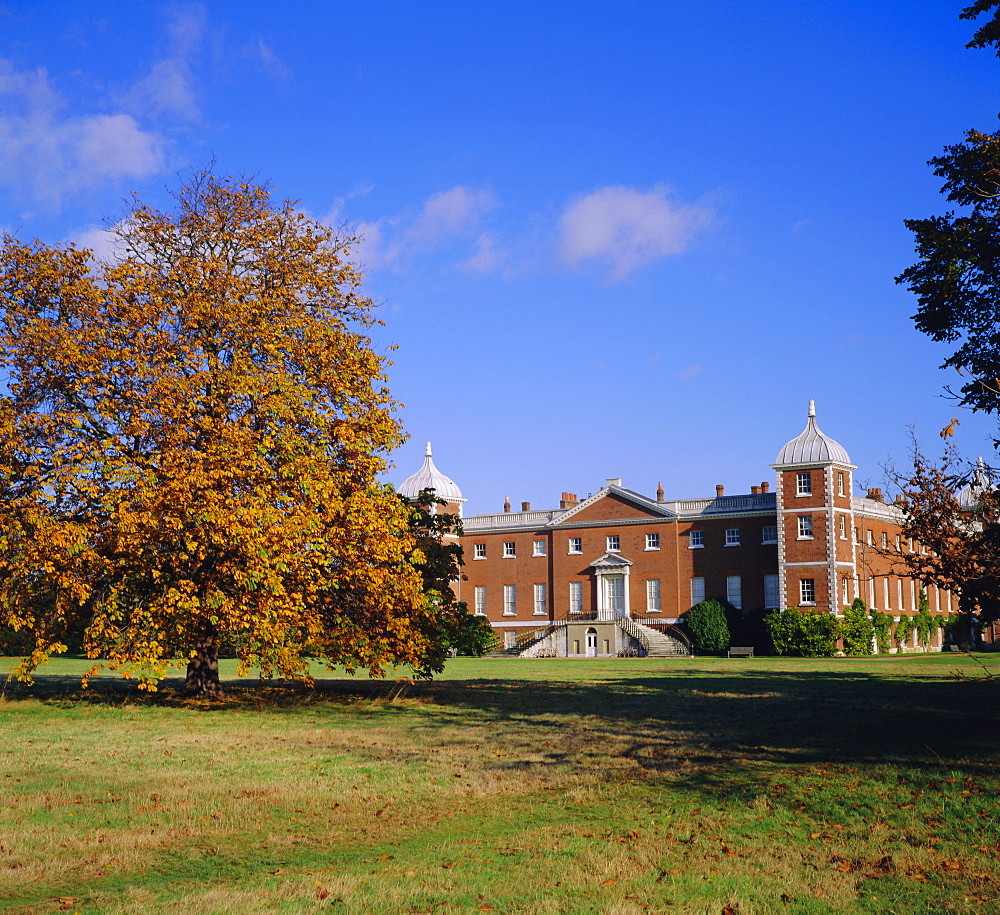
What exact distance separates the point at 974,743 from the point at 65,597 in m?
17.1

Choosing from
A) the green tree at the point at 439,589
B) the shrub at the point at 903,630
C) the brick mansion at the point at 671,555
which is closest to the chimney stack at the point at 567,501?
the brick mansion at the point at 671,555

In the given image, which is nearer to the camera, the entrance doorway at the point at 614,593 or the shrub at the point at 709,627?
the shrub at the point at 709,627

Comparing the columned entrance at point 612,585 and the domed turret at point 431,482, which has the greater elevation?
the domed turret at point 431,482

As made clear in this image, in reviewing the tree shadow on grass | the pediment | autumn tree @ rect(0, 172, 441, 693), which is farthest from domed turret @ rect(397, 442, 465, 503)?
autumn tree @ rect(0, 172, 441, 693)

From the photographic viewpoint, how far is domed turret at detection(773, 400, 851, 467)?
64250mm

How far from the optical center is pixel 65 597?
21.6 metres

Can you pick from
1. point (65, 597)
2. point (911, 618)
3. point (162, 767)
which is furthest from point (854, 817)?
point (911, 618)

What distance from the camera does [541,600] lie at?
76.8 metres

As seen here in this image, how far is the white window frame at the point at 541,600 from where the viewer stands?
76375 mm

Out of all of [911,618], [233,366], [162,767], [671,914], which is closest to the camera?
[671,914]

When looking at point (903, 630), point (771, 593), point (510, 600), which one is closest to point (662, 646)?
point (771, 593)

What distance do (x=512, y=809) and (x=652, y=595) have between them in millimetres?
60662

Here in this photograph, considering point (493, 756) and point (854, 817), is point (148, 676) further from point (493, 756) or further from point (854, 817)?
point (854, 817)

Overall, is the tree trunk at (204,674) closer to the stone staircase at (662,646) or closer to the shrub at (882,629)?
the stone staircase at (662,646)
